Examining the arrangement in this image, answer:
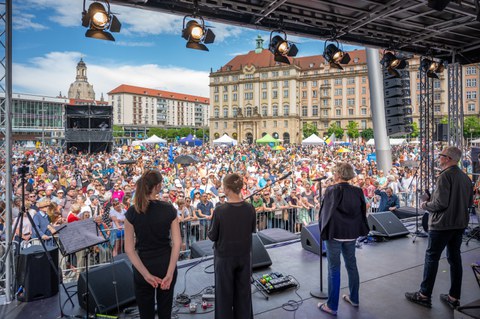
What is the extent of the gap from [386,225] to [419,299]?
Answer: 3.00m

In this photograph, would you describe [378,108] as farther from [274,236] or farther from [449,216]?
[449,216]

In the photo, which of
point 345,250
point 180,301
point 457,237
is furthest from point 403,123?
point 180,301

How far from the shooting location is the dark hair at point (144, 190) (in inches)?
107

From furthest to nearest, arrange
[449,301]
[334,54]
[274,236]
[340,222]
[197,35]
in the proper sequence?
[274,236] → [334,54] → [197,35] → [449,301] → [340,222]

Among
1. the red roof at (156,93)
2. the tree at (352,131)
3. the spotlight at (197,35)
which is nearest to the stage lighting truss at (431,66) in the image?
the spotlight at (197,35)

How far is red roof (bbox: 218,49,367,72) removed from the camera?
78.4 metres

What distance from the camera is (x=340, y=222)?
3.63 metres

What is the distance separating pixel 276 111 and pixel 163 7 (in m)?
73.9

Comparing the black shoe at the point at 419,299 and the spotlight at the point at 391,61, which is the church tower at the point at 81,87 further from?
the black shoe at the point at 419,299

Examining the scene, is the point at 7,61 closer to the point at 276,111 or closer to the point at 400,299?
the point at 400,299

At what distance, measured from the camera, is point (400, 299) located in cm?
413

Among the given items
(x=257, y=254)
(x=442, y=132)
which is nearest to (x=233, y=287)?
(x=257, y=254)

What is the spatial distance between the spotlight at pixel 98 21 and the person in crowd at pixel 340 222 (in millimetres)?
3648

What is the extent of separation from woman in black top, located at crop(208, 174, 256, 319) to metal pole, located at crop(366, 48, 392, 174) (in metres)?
10.7
